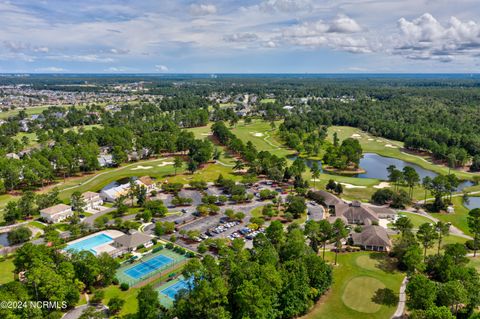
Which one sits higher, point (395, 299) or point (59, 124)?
point (59, 124)

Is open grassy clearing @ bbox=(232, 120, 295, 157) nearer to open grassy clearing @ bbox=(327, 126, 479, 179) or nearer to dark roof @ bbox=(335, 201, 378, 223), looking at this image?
open grassy clearing @ bbox=(327, 126, 479, 179)

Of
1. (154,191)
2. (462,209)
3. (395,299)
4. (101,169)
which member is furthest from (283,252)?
(101,169)

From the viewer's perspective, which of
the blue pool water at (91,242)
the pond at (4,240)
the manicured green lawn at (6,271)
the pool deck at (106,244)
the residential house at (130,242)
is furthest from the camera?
the pond at (4,240)

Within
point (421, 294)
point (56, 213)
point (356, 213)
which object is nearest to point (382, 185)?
point (356, 213)

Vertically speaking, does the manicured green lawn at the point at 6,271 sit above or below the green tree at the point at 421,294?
below

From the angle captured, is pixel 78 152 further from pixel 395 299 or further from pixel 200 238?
pixel 395 299

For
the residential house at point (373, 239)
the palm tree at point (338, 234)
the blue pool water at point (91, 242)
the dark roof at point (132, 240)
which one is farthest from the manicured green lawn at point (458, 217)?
the blue pool water at point (91, 242)

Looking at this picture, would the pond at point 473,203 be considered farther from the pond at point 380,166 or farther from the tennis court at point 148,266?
the tennis court at point 148,266

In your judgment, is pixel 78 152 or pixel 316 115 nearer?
pixel 78 152
